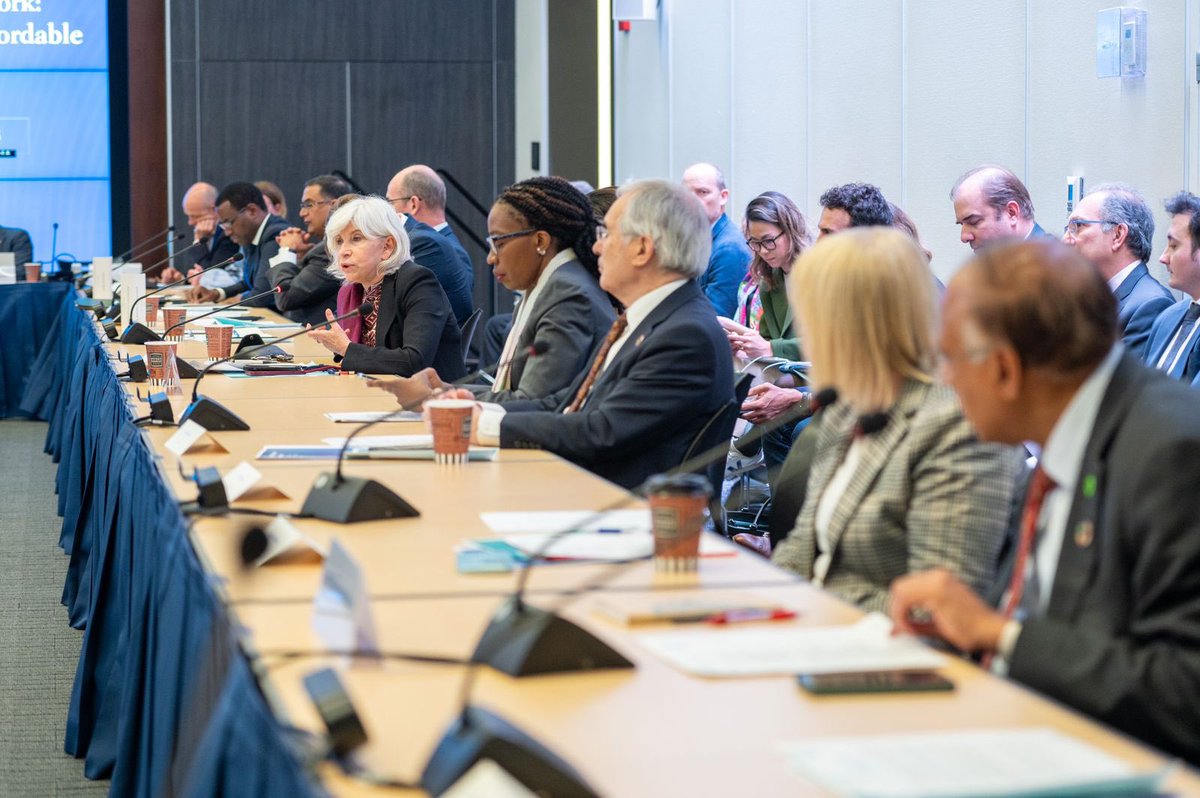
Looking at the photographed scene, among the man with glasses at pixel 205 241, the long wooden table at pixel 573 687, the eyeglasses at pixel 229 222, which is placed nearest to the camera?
the long wooden table at pixel 573 687

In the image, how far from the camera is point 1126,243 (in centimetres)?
393

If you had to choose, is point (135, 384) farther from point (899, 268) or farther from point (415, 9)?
point (415, 9)

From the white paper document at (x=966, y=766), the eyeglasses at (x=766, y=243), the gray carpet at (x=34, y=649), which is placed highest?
the eyeglasses at (x=766, y=243)

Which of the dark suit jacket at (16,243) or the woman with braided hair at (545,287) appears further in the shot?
the dark suit jacket at (16,243)

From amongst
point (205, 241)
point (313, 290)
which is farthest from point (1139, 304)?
point (205, 241)

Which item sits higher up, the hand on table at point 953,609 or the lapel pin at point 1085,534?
the lapel pin at point 1085,534

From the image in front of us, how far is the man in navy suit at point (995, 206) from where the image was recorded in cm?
430

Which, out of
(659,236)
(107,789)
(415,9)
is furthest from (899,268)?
(415,9)

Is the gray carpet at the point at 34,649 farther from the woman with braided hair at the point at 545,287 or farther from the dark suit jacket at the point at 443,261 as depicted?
the dark suit jacket at the point at 443,261

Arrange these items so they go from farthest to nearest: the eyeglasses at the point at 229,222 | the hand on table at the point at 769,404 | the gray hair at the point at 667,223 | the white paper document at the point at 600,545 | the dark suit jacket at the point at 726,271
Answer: the eyeglasses at the point at 229,222 → the dark suit jacket at the point at 726,271 → the hand on table at the point at 769,404 → the gray hair at the point at 667,223 → the white paper document at the point at 600,545

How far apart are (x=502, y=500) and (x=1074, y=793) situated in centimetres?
146

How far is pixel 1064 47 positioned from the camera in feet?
14.6

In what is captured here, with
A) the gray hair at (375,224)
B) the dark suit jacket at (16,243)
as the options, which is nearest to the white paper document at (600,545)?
the gray hair at (375,224)

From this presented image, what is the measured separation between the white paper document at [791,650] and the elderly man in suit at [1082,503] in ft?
0.14
